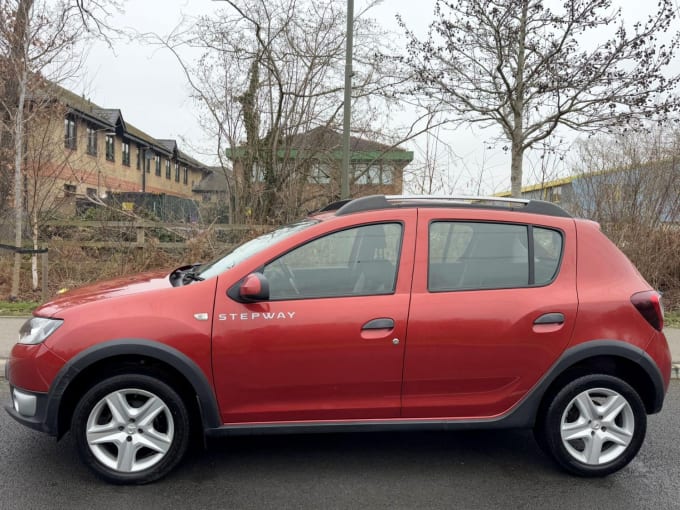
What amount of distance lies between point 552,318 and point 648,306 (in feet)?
2.19

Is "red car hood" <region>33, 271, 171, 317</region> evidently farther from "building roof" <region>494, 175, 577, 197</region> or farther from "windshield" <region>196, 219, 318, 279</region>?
"building roof" <region>494, 175, 577, 197</region>

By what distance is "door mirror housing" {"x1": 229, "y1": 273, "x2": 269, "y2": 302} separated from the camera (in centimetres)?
318

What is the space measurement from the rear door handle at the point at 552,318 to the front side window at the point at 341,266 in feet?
3.11

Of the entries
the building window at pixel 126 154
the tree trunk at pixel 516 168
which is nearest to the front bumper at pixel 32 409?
the tree trunk at pixel 516 168

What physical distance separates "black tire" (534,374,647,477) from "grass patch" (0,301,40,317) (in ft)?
25.3

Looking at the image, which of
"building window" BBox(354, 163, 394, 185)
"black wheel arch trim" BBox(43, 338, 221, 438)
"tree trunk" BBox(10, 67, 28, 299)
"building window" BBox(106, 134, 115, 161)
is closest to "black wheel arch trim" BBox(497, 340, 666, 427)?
"black wheel arch trim" BBox(43, 338, 221, 438)

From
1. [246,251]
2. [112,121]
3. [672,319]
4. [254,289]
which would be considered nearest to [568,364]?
[254,289]

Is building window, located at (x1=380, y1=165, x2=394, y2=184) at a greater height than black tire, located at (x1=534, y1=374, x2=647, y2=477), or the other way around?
building window, located at (x1=380, y1=165, x2=394, y2=184)

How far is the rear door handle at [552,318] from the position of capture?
3393 millimetres

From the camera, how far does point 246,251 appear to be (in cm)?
379

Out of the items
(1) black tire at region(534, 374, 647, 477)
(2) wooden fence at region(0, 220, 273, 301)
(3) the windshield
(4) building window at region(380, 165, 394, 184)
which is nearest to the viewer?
(1) black tire at region(534, 374, 647, 477)

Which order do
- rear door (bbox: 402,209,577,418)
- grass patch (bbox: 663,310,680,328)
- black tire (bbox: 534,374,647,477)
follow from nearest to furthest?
rear door (bbox: 402,209,577,418)
black tire (bbox: 534,374,647,477)
grass patch (bbox: 663,310,680,328)

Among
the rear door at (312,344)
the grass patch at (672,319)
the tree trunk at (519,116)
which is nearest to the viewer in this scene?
the rear door at (312,344)

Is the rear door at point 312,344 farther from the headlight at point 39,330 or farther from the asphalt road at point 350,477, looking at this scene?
the headlight at point 39,330
